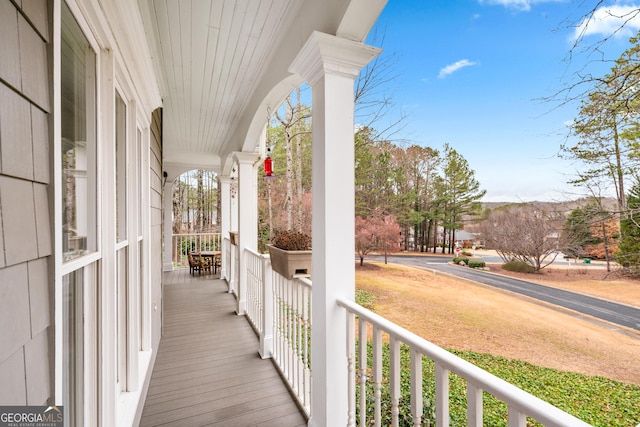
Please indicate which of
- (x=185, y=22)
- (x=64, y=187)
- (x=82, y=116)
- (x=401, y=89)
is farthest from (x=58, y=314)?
(x=401, y=89)

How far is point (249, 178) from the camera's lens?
13.3ft

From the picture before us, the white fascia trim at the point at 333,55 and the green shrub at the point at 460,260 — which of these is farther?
the green shrub at the point at 460,260

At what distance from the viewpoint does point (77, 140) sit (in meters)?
1.00

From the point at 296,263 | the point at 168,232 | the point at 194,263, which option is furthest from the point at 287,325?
the point at 168,232

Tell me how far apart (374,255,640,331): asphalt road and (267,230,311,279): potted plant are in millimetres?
782

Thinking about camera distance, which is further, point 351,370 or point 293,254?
point 293,254

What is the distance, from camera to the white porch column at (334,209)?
155 cm

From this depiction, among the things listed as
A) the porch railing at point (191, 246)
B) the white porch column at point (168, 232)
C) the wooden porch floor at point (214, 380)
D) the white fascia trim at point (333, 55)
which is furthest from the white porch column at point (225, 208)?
the white fascia trim at point (333, 55)

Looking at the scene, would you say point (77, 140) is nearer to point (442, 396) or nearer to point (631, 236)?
point (442, 396)

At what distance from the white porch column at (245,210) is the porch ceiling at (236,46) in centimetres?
26

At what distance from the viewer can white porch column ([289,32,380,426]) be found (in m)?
1.55

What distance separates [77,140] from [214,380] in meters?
2.26

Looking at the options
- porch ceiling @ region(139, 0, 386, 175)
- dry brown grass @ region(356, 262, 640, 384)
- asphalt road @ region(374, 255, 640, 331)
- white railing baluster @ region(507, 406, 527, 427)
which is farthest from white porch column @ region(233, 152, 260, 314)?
white railing baluster @ region(507, 406, 527, 427)

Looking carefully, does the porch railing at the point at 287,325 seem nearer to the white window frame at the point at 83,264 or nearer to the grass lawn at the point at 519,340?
the grass lawn at the point at 519,340
